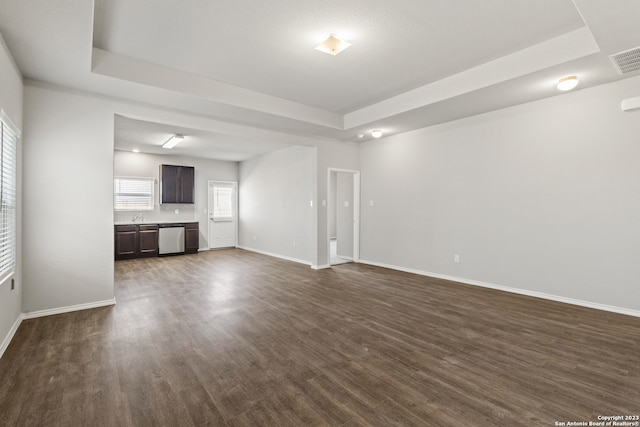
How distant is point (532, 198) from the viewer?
170 inches

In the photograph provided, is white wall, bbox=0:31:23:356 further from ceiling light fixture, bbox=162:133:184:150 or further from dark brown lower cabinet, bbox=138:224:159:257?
dark brown lower cabinet, bbox=138:224:159:257

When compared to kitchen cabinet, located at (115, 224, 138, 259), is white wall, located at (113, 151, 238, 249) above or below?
above

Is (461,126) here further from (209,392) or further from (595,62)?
(209,392)

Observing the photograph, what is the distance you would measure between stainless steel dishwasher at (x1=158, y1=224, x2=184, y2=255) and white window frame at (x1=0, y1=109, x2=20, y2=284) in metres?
4.69

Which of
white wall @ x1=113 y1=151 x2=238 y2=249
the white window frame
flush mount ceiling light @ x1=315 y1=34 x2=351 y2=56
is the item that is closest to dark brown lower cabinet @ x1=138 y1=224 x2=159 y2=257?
white wall @ x1=113 y1=151 x2=238 y2=249

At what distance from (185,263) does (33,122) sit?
409 cm

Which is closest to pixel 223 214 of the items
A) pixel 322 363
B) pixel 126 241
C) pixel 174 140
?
pixel 126 241

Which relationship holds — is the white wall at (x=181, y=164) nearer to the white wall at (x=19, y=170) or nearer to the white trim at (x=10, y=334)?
the white wall at (x=19, y=170)

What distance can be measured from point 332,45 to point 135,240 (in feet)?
22.3

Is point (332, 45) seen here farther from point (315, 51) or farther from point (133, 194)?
point (133, 194)

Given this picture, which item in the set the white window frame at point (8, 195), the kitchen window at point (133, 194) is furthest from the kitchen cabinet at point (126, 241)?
the white window frame at point (8, 195)

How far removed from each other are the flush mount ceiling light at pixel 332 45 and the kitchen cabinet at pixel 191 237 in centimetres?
650

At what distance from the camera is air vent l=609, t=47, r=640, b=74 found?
2.94 m

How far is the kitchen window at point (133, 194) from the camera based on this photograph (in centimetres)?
775
